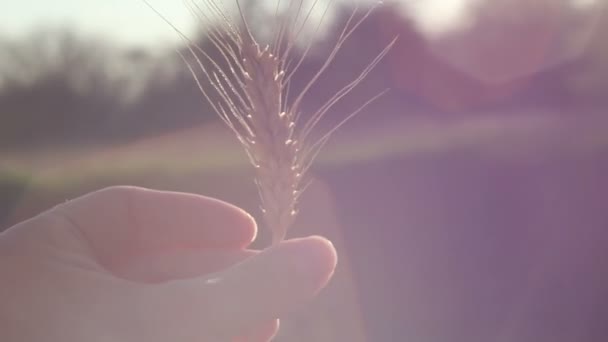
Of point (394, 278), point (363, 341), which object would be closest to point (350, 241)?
point (394, 278)

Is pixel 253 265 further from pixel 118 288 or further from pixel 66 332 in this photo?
pixel 66 332

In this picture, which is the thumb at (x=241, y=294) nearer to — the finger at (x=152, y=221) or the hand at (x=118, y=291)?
the hand at (x=118, y=291)

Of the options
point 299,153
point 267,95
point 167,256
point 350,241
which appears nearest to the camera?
point 267,95

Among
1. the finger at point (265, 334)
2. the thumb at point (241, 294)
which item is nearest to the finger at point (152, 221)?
the finger at point (265, 334)

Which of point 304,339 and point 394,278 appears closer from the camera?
point 304,339

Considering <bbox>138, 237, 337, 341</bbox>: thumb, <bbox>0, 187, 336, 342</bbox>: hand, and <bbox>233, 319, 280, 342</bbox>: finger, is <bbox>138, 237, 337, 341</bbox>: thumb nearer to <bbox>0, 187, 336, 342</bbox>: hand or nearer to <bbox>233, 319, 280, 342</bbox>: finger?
<bbox>0, 187, 336, 342</bbox>: hand

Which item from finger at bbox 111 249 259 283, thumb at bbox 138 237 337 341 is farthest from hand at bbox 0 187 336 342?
finger at bbox 111 249 259 283
